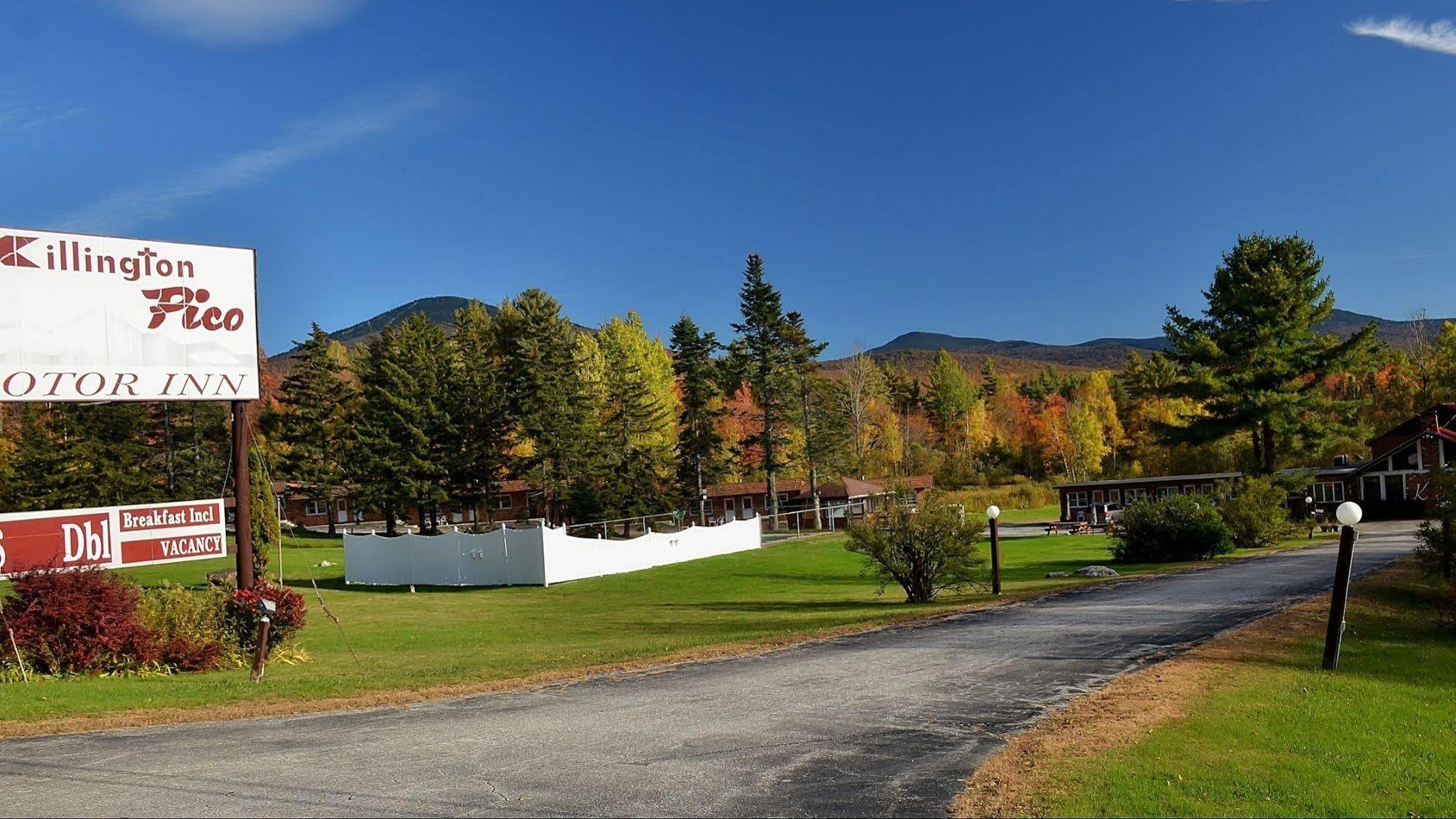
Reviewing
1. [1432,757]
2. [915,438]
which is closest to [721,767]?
[1432,757]

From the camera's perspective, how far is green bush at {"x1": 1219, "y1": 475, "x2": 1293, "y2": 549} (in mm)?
35312

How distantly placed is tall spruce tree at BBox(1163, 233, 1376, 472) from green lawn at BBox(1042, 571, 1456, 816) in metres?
37.4

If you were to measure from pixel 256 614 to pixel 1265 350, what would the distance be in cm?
4413

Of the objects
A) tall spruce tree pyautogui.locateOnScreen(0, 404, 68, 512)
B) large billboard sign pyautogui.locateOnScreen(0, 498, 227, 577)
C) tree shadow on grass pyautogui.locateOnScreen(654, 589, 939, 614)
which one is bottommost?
tree shadow on grass pyautogui.locateOnScreen(654, 589, 939, 614)

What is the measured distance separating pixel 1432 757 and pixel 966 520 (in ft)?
45.2

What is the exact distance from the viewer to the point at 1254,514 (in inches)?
1385

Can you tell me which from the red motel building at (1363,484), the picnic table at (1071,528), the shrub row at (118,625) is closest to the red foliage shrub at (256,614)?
the shrub row at (118,625)

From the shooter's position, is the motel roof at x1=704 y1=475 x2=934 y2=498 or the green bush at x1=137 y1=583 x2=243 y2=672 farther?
the motel roof at x1=704 y1=475 x2=934 y2=498

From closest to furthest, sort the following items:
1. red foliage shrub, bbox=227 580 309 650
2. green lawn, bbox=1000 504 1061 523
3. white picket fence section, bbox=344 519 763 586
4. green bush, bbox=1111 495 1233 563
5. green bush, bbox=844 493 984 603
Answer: red foliage shrub, bbox=227 580 309 650
green bush, bbox=844 493 984 603
green bush, bbox=1111 495 1233 563
white picket fence section, bbox=344 519 763 586
green lawn, bbox=1000 504 1061 523

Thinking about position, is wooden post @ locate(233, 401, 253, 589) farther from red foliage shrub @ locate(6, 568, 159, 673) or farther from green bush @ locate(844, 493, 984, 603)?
green bush @ locate(844, 493, 984, 603)

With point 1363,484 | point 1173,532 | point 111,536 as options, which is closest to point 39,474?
point 111,536

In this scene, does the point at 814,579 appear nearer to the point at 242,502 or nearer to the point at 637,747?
the point at 242,502

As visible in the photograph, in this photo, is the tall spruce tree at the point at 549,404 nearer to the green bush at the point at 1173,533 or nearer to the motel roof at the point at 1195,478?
the motel roof at the point at 1195,478

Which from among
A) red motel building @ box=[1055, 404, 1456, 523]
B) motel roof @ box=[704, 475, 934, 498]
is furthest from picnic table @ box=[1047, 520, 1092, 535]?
motel roof @ box=[704, 475, 934, 498]
